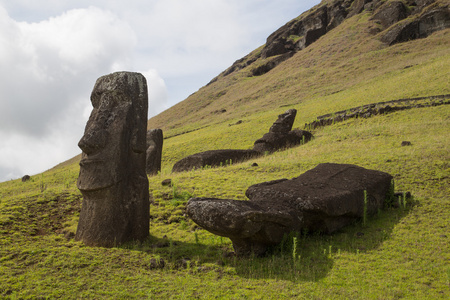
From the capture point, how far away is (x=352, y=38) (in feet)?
239

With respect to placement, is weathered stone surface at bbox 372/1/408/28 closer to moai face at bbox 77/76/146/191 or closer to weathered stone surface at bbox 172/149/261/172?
weathered stone surface at bbox 172/149/261/172

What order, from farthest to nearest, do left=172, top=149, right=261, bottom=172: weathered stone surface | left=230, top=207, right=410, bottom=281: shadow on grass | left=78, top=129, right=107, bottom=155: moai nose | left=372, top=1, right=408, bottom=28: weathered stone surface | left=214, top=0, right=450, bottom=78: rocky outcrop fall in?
left=372, top=1, right=408, bottom=28: weathered stone surface → left=214, top=0, right=450, bottom=78: rocky outcrop → left=172, top=149, right=261, bottom=172: weathered stone surface → left=78, top=129, right=107, bottom=155: moai nose → left=230, top=207, right=410, bottom=281: shadow on grass

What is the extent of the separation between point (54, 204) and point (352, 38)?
2879 inches

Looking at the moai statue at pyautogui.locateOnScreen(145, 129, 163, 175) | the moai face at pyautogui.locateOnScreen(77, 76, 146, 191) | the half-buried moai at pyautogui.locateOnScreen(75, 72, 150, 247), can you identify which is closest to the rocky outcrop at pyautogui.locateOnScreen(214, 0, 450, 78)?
the moai statue at pyautogui.locateOnScreen(145, 129, 163, 175)

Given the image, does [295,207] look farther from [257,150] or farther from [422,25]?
[422,25]

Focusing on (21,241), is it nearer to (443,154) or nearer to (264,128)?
(443,154)

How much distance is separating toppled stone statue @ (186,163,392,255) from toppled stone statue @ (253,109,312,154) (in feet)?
37.2

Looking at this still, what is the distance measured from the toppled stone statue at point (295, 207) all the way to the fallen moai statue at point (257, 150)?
8654 millimetres

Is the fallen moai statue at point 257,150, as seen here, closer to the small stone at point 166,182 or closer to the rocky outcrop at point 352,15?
the small stone at point 166,182

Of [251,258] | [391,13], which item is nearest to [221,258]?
[251,258]

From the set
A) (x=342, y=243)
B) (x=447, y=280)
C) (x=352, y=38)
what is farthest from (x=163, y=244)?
(x=352, y=38)

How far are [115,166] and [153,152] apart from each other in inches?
423

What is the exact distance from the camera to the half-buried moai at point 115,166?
833 centimetres

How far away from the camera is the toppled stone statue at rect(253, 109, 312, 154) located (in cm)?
2264
